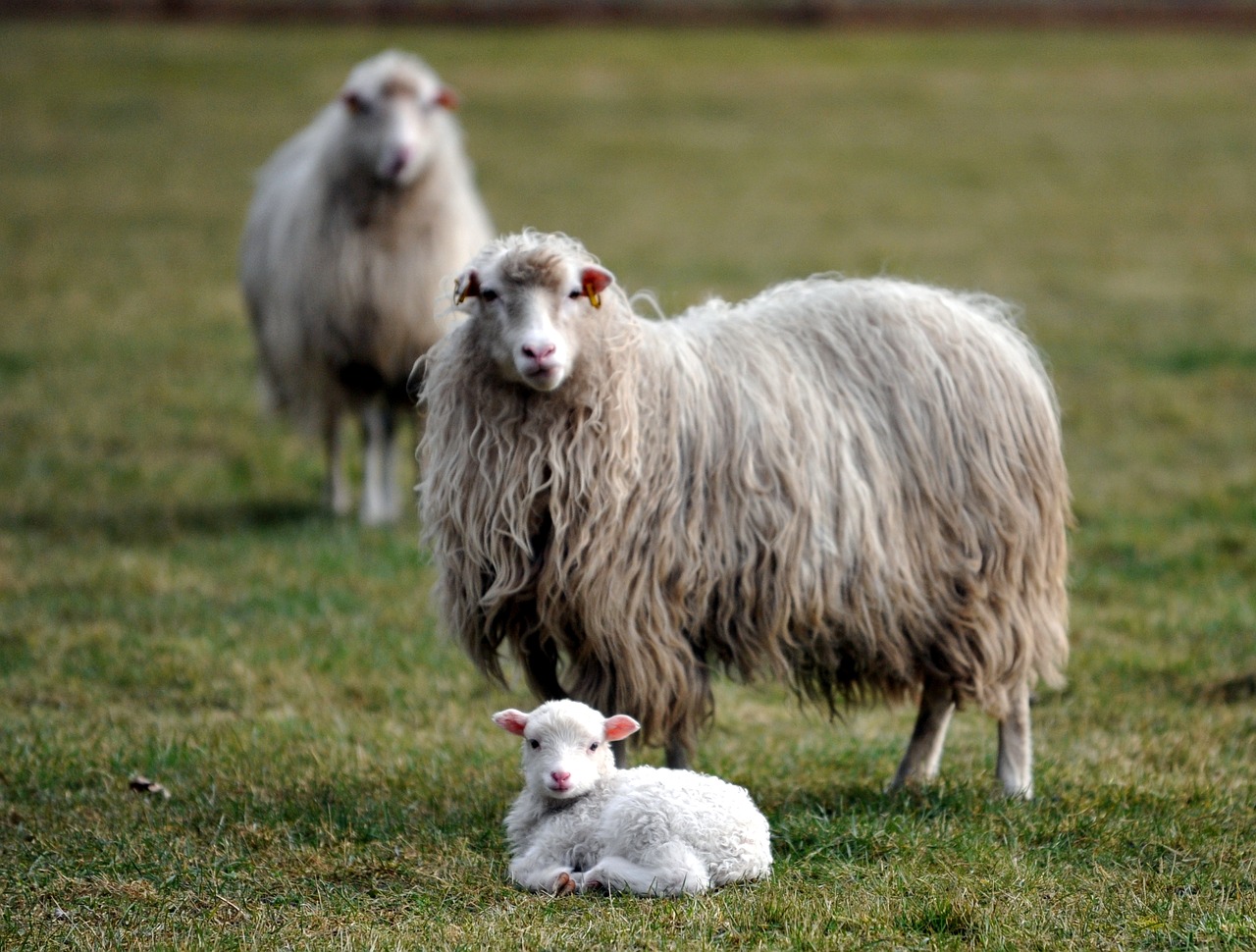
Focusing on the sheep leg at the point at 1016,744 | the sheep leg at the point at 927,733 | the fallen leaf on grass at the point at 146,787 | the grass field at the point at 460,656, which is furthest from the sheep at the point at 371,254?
the sheep leg at the point at 1016,744

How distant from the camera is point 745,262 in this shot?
16516mm

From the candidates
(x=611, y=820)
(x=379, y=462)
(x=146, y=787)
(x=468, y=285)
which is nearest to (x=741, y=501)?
(x=468, y=285)

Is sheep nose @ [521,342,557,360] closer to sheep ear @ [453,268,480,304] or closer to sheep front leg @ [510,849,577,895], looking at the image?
sheep ear @ [453,268,480,304]

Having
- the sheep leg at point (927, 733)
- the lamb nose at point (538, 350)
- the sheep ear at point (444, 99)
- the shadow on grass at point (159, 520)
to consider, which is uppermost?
the sheep ear at point (444, 99)

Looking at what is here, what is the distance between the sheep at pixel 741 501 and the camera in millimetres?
4488

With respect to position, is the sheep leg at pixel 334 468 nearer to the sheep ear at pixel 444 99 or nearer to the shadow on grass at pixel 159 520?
the shadow on grass at pixel 159 520

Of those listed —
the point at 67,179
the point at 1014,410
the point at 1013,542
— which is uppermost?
the point at 1014,410

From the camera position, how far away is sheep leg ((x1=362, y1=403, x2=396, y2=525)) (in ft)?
29.0

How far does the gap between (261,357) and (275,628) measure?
115 inches

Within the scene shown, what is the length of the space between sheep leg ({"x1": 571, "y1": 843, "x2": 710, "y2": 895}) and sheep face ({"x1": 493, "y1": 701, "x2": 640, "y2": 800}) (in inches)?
9.2

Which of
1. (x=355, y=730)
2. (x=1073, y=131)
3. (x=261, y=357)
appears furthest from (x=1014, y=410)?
(x=1073, y=131)

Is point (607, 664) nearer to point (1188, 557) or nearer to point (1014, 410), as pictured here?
point (1014, 410)

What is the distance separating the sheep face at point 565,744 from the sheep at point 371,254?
465 centimetres

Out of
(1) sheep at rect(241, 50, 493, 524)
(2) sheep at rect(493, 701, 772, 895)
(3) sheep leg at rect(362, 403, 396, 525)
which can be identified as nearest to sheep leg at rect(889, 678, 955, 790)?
(2) sheep at rect(493, 701, 772, 895)
